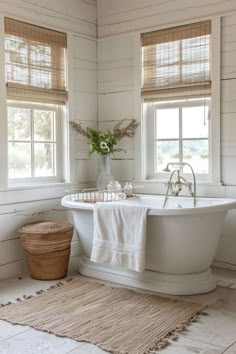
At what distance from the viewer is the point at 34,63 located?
415 centimetres

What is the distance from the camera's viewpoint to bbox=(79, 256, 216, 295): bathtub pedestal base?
3416mm

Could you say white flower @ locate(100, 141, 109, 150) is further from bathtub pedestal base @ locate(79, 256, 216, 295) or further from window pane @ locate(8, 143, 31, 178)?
bathtub pedestal base @ locate(79, 256, 216, 295)

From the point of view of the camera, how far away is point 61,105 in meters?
4.49

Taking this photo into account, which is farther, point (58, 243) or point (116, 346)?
point (58, 243)

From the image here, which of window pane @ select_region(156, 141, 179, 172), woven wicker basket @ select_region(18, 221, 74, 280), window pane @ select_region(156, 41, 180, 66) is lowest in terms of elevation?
woven wicker basket @ select_region(18, 221, 74, 280)

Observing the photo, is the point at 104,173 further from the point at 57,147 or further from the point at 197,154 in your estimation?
the point at 197,154

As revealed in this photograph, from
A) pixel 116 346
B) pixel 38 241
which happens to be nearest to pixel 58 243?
pixel 38 241

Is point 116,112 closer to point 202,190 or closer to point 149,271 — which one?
point 202,190

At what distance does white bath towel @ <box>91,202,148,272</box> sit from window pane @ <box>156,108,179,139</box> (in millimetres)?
1230

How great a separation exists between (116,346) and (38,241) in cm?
143

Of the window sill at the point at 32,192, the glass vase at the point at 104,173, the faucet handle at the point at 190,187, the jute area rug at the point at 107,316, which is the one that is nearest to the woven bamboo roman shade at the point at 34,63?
the glass vase at the point at 104,173

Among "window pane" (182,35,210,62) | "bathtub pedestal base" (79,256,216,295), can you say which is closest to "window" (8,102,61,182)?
"bathtub pedestal base" (79,256,216,295)

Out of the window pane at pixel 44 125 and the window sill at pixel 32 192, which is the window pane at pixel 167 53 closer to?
the window pane at pixel 44 125

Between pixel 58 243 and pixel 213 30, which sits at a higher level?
pixel 213 30
